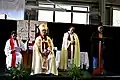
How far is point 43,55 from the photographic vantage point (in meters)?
5.25

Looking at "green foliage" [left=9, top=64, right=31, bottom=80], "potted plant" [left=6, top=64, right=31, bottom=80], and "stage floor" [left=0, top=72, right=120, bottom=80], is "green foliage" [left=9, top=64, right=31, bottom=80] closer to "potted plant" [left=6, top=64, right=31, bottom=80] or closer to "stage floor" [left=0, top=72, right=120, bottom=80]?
"potted plant" [left=6, top=64, right=31, bottom=80]

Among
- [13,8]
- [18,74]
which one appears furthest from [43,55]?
[13,8]

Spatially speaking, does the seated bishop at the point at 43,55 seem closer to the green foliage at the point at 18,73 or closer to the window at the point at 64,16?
the green foliage at the point at 18,73

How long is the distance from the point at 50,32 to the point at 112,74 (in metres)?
1.71

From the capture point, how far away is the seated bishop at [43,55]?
5.21 metres

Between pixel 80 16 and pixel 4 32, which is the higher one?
pixel 80 16

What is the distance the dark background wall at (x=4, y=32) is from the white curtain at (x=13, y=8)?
1.15m

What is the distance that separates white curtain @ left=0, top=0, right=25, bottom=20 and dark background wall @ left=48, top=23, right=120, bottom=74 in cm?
127

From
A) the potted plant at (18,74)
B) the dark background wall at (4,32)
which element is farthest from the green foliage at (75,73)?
the dark background wall at (4,32)

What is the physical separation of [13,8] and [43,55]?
1943mm

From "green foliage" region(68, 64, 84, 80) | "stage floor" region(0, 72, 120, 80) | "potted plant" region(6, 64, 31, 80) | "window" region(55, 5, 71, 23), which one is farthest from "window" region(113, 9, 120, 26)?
"potted plant" region(6, 64, 31, 80)

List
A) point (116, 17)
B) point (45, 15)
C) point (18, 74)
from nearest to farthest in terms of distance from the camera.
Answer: point (18, 74), point (45, 15), point (116, 17)

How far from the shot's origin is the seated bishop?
205 inches

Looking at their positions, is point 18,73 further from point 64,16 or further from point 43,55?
point 64,16
